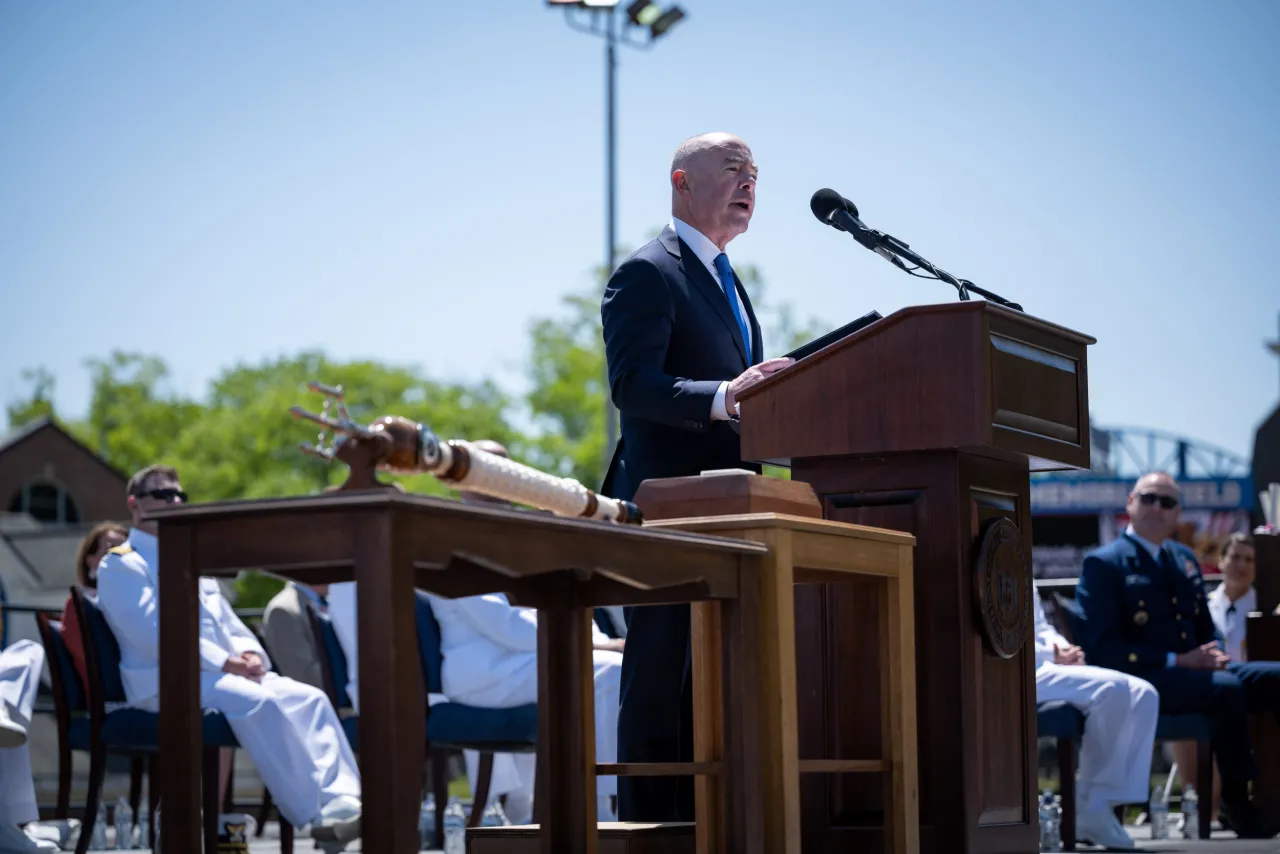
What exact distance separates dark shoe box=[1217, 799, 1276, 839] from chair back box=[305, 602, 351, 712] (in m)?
3.60

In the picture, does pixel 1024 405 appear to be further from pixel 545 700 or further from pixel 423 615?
pixel 423 615

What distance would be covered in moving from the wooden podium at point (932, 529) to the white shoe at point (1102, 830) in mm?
2807

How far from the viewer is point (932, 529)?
3.43 metres

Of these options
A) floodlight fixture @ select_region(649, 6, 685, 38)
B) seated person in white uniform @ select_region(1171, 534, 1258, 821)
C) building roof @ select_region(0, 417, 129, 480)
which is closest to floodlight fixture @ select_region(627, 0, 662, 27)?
floodlight fixture @ select_region(649, 6, 685, 38)

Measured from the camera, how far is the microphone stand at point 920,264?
3.70 metres

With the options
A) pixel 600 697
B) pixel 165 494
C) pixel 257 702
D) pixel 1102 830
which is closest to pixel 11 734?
pixel 257 702

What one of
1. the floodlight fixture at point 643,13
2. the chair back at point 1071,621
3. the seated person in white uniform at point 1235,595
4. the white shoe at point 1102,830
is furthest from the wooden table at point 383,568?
the floodlight fixture at point 643,13

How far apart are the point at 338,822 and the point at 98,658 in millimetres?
1037

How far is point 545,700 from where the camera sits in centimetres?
321

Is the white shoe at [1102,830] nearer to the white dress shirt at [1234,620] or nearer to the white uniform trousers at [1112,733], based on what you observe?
the white uniform trousers at [1112,733]

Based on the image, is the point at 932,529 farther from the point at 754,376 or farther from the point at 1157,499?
the point at 1157,499

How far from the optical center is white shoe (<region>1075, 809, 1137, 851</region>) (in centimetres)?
617

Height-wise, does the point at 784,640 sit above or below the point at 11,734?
above

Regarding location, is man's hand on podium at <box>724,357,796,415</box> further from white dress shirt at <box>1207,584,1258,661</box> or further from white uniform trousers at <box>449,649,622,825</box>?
white dress shirt at <box>1207,584,1258,661</box>
